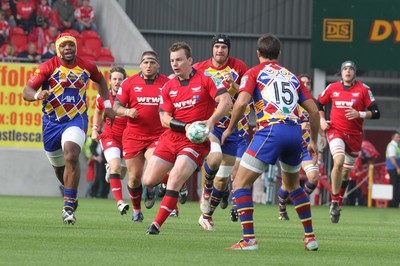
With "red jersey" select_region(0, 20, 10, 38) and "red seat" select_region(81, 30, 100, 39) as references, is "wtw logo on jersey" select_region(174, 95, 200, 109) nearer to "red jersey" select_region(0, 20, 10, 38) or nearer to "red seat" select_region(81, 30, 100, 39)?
"red jersey" select_region(0, 20, 10, 38)

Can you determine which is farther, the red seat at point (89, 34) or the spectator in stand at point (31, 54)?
the red seat at point (89, 34)

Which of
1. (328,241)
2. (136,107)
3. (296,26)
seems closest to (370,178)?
(296,26)

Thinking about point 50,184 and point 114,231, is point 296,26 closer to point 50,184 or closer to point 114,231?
point 50,184

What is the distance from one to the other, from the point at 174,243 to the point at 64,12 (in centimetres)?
2037

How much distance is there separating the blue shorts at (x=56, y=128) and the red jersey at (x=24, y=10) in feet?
53.9

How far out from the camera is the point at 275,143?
11758 millimetres

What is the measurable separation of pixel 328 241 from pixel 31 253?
433cm

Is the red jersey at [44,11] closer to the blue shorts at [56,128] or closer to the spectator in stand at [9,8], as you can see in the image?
the spectator in stand at [9,8]

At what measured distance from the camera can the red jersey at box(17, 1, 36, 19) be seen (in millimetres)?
31797

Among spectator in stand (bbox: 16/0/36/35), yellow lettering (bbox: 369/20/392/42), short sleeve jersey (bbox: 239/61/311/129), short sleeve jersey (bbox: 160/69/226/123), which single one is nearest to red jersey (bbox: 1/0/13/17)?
spectator in stand (bbox: 16/0/36/35)

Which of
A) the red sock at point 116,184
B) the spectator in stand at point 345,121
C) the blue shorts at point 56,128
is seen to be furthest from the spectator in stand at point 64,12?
the blue shorts at point 56,128

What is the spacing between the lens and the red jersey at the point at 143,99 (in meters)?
16.8

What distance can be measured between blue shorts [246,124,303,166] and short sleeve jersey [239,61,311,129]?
72 millimetres

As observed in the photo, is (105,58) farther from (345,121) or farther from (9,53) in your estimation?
(345,121)
